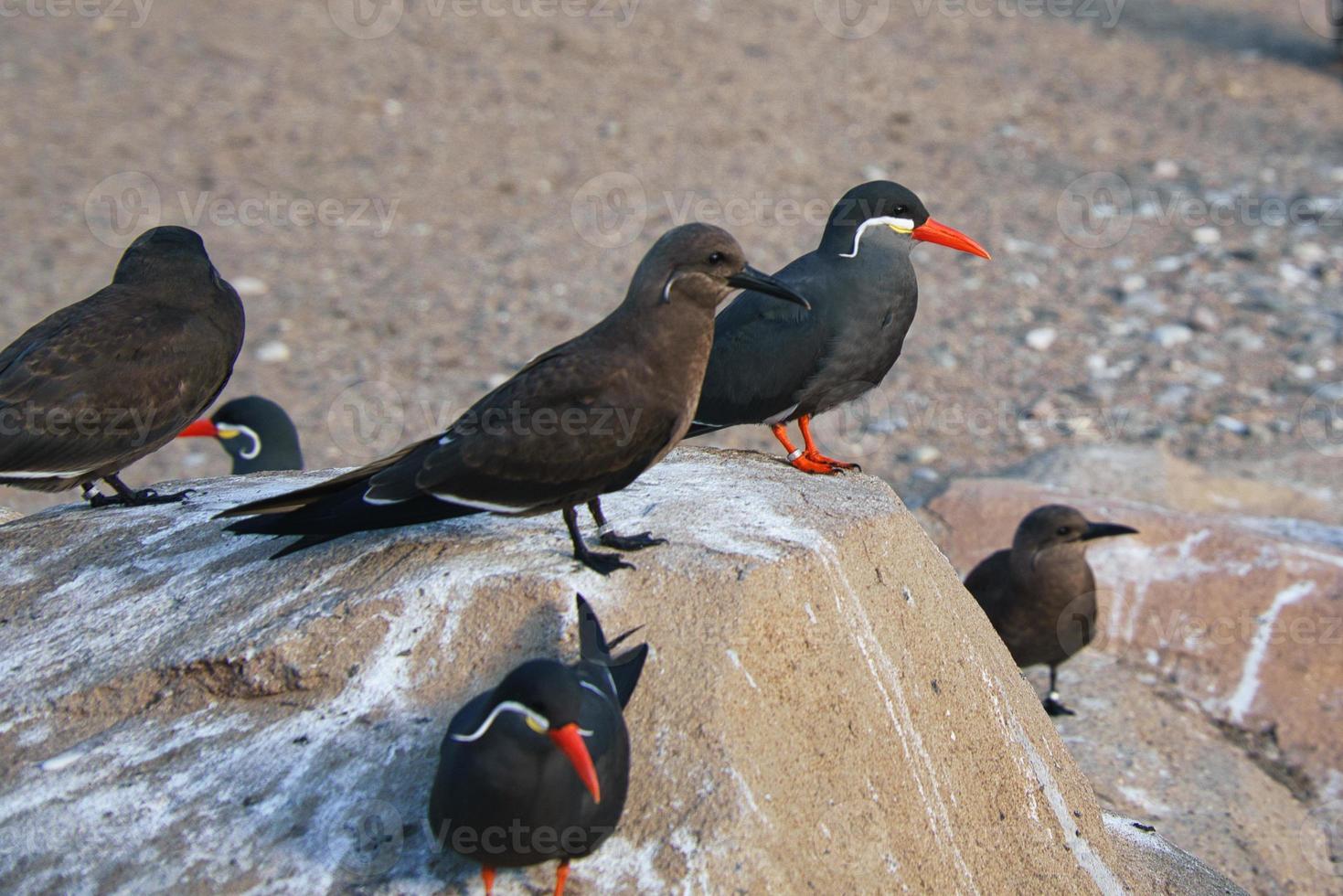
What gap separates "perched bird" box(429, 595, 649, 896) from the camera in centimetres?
310

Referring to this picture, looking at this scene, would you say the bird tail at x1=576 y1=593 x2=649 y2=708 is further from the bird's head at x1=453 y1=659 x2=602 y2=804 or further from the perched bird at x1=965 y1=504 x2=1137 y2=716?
the perched bird at x1=965 y1=504 x2=1137 y2=716

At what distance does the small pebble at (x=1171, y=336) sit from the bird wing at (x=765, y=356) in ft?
17.6

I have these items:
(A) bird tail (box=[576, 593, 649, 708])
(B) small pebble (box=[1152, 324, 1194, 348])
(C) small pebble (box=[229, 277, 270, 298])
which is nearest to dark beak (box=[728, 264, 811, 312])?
(A) bird tail (box=[576, 593, 649, 708])

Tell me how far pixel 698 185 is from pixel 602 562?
8.35 meters

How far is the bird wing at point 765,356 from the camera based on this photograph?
16.9ft

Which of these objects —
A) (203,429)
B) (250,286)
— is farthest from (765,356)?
(250,286)

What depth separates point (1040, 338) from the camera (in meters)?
9.94

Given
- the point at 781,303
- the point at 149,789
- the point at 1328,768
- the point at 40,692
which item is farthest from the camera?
the point at 1328,768

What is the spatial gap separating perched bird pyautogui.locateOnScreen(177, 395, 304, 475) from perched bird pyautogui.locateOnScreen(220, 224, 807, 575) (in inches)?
127

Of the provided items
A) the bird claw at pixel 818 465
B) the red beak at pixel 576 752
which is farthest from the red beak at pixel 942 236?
the red beak at pixel 576 752

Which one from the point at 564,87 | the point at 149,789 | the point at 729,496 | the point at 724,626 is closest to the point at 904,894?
the point at 724,626

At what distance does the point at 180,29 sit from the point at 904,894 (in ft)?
40.3

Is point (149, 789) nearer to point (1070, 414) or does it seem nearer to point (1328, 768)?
point (1328, 768)

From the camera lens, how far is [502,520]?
164 inches
